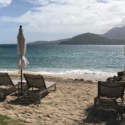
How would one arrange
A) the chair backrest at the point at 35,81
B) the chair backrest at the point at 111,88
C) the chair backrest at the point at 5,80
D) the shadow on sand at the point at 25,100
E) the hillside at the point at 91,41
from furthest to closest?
the hillside at the point at 91,41 → the chair backrest at the point at 5,80 → the chair backrest at the point at 35,81 → the shadow on sand at the point at 25,100 → the chair backrest at the point at 111,88

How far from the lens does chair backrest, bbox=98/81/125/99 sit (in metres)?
4.23

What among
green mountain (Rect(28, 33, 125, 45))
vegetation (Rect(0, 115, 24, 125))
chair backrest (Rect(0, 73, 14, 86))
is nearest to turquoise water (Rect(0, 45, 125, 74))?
chair backrest (Rect(0, 73, 14, 86))

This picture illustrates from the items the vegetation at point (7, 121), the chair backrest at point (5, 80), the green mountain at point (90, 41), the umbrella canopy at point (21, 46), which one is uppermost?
the green mountain at point (90, 41)

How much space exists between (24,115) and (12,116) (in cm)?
28

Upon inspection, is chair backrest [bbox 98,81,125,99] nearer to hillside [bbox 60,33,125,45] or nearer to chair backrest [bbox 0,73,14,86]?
chair backrest [bbox 0,73,14,86]

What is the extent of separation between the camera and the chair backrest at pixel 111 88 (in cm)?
423

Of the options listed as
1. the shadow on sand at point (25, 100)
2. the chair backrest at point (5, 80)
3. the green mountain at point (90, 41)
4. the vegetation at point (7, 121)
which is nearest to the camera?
the vegetation at point (7, 121)

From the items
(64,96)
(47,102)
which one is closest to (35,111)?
(47,102)

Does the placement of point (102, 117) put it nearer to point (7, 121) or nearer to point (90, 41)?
point (7, 121)

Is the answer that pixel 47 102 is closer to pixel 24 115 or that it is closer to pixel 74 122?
pixel 24 115

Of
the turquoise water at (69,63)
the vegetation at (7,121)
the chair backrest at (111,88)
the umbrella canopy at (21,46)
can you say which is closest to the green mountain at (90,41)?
the turquoise water at (69,63)

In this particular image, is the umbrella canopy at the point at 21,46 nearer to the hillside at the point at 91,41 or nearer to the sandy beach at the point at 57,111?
the sandy beach at the point at 57,111

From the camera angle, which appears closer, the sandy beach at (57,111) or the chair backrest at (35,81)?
the sandy beach at (57,111)

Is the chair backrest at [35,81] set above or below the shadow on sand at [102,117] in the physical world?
above
